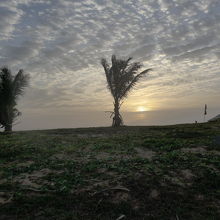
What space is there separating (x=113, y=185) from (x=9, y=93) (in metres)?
29.0

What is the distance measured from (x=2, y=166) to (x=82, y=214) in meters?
6.67

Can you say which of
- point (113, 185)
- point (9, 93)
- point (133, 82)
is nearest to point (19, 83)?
point (9, 93)

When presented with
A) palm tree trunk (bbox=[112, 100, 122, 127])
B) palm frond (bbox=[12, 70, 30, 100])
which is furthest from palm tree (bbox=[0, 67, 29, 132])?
palm tree trunk (bbox=[112, 100, 122, 127])

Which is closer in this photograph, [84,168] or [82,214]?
[82,214]

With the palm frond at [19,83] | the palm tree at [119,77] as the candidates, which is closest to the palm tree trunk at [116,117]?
the palm tree at [119,77]

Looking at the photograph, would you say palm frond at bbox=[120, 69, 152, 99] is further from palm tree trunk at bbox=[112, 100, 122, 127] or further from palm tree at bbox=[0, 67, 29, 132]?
palm tree at bbox=[0, 67, 29, 132]

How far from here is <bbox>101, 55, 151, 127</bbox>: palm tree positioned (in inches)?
1351

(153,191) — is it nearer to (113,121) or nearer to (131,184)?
(131,184)

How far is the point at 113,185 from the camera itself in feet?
28.3

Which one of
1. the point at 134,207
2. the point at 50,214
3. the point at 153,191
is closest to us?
the point at 50,214

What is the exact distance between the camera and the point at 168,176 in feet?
30.7

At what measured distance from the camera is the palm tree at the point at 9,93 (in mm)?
33406

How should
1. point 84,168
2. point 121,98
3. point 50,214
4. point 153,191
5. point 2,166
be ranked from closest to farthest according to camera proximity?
point 50,214, point 153,191, point 84,168, point 2,166, point 121,98

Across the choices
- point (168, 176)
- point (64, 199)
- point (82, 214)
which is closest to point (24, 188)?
point (64, 199)
